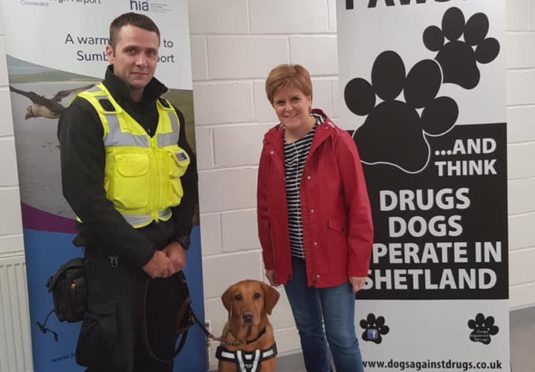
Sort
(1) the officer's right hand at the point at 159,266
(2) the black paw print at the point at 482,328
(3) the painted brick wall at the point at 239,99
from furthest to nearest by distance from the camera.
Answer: (3) the painted brick wall at the point at 239,99
(2) the black paw print at the point at 482,328
(1) the officer's right hand at the point at 159,266

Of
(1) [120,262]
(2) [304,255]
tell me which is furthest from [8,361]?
(2) [304,255]

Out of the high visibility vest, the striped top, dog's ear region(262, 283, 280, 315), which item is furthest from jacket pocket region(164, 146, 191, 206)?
dog's ear region(262, 283, 280, 315)

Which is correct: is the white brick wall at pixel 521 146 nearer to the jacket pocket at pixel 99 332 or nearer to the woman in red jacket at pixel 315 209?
the woman in red jacket at pixel 315 209

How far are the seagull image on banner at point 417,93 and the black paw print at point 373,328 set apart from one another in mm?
659

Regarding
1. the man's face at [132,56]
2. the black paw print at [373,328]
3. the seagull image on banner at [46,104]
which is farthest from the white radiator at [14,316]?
the black paw print at [373,328]

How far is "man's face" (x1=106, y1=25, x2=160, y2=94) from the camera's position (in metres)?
1.74

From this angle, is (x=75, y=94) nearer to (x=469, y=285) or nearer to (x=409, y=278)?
(x=409, y=278)

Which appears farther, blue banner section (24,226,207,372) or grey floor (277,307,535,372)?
grey floor (277,307,535,372)

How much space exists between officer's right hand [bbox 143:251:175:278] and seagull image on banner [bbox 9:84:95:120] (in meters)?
0.61

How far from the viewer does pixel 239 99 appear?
8.37 feet

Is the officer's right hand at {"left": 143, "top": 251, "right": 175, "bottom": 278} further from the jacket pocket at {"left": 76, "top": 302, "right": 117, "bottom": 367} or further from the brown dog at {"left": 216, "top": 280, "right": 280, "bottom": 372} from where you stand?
the brown dog at {"left": 216, "top": 280, "right": 280, "bottom": 372}

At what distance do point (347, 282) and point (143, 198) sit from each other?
0.79m

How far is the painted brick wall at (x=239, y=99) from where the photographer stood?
2488mm

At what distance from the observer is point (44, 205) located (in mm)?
1947
